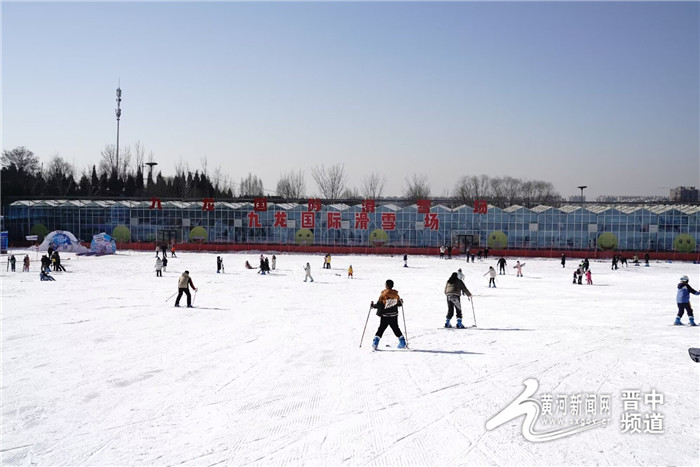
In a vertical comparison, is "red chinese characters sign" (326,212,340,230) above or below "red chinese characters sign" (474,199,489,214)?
below

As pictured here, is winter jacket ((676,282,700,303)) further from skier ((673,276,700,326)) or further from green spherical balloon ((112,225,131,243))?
green spherical balloon ((112,225,131,243))

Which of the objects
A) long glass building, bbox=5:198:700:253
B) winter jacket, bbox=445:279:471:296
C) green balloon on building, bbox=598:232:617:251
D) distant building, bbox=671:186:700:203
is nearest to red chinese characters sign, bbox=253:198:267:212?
long glass building, bbox=5:198:700:253

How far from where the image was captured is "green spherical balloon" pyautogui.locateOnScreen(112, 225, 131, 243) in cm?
5877

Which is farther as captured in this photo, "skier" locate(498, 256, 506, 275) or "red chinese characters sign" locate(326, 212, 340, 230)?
"red chinese characters sign" locate(326, 212, 340, 230)

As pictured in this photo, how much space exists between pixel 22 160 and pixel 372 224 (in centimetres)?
6458

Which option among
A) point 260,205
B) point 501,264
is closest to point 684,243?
point 501,264

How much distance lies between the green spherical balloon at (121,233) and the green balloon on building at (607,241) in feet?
163

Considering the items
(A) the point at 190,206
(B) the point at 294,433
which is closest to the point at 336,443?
(B) the point at 294,433

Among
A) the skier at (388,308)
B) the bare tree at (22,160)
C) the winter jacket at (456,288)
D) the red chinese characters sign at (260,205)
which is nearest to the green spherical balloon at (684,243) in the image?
the red chinese characters sign at (260,205)

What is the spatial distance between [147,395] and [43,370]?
8.28ft

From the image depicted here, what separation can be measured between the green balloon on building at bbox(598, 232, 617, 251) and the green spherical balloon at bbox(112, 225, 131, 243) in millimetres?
49815

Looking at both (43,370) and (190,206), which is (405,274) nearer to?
(43,370)

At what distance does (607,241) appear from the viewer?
5172 centimetres

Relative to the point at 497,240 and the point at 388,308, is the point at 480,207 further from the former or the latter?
the point at 388,308
